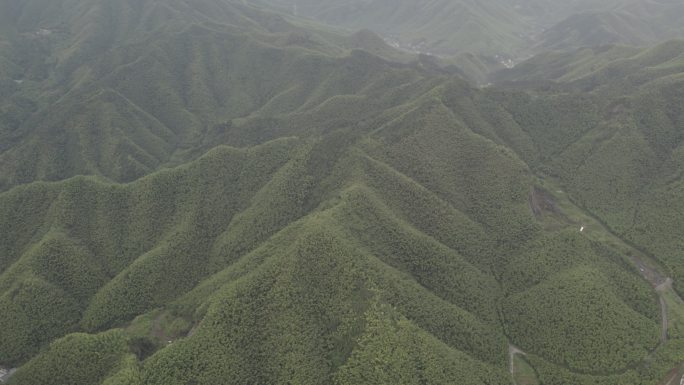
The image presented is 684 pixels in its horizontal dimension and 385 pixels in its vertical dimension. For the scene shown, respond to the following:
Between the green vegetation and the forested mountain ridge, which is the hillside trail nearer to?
the forested mountain ridge

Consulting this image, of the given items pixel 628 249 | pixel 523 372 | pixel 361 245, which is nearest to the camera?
pixel 523 372

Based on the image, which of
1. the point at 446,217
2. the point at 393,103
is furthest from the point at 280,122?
the point at 446,217

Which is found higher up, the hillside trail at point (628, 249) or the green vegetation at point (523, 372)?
the hillside trail at point (628, 249)

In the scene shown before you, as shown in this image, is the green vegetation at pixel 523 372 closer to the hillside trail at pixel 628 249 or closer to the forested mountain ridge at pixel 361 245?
the forested mountain ridge at pixel 361 245

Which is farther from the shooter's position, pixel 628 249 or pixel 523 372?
pixel 628 249

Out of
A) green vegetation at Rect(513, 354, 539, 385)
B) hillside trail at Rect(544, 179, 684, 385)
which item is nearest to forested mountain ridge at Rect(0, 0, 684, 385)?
hillside trail at Rect(544, 179, 684, 385)

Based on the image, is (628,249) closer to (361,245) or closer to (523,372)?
(523,372)

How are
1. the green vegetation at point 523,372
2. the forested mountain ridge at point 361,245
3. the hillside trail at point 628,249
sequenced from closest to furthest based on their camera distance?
the forested mountain ridge at point 361,245
the green vegetation at point 523,372
the hillside trail at point 628,249

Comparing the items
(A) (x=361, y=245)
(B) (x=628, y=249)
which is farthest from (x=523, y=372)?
(B) (x=628, y=249)

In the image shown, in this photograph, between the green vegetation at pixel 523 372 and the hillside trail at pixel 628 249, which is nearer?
the green vegetation at pixel 523 372

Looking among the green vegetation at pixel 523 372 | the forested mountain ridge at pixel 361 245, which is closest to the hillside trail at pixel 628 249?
the forested mountain ridge at pixel 361 245
